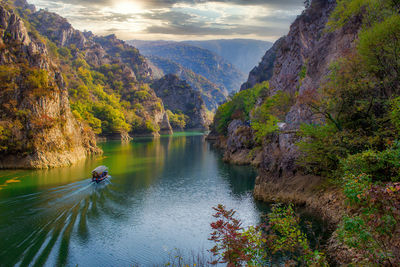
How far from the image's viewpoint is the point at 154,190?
37812 mm

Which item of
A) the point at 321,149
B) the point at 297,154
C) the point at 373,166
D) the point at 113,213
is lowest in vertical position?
the point at 113,213

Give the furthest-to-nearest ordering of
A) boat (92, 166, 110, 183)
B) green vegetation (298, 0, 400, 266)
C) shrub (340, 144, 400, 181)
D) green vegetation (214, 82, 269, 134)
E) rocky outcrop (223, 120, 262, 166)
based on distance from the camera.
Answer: green vegetation (214, 82, 269, 134), rocky outcrop (223, 120, 262, 166), boat (92, 166, 110, 183), green vegetation (298, 0, 400, 266), shrub (340, 144, 400, 181)

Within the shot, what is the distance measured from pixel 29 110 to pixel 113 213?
33.3 metres

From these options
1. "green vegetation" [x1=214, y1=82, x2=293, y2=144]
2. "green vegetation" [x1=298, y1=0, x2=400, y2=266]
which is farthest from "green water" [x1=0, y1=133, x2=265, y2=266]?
"green vegetation" [x1=214, y1=82, x2=293, y2=144]

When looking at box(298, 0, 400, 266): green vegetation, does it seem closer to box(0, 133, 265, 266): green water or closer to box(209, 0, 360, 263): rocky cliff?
box(209, 0, 360, 263): rocky cliff

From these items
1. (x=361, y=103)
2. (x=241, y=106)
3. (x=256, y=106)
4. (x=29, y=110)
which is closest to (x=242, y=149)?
(x=256, y=106)

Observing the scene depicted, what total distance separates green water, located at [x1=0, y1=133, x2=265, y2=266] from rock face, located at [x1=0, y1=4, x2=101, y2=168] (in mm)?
5099

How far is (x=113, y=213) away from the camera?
2869cm

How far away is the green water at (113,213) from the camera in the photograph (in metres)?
20.2

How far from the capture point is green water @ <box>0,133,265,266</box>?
66.2 feet

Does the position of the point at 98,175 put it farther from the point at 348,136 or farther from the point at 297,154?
the point at 348,136

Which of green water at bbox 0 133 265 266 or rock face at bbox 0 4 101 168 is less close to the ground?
rock face at bbox 0 4 101 168

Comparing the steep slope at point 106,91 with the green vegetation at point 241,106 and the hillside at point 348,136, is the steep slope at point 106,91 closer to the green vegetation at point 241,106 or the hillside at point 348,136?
the green vegetation at point 241,106

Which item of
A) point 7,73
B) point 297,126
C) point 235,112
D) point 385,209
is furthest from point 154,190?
point 235,112
